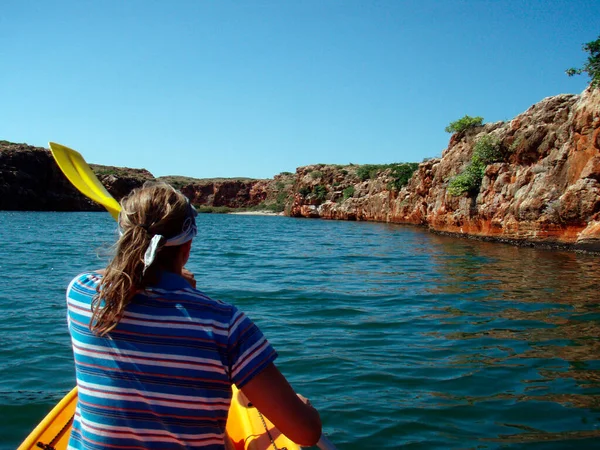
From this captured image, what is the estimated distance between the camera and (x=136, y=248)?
170 centimetres

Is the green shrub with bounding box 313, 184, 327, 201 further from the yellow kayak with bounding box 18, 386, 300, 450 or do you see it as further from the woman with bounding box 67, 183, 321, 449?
the woman with bounding box 67, 183, 321, 449

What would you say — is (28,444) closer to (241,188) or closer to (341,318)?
(341,318)

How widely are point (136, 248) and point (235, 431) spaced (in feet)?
5.49

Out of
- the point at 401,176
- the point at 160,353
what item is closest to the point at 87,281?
the point at 160,353

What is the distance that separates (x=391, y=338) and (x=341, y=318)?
3.91 feet

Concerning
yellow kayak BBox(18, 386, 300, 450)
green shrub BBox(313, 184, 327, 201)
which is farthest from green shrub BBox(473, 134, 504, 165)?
green shrub BBox(313, 184, 327, 201)

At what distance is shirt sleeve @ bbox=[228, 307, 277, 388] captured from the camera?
1.67 metres

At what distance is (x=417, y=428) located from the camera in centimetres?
423

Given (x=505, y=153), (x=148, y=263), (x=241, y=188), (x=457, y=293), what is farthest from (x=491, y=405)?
(x=241, y=188)

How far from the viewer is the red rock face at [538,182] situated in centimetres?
1780

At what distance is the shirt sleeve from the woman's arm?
2cm

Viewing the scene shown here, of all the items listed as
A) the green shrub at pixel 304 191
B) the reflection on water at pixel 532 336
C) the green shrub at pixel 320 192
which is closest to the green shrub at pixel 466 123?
the reflection on water at pixel 532 336

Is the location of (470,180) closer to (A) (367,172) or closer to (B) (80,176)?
(B) (80,176)

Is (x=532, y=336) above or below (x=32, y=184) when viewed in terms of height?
below
